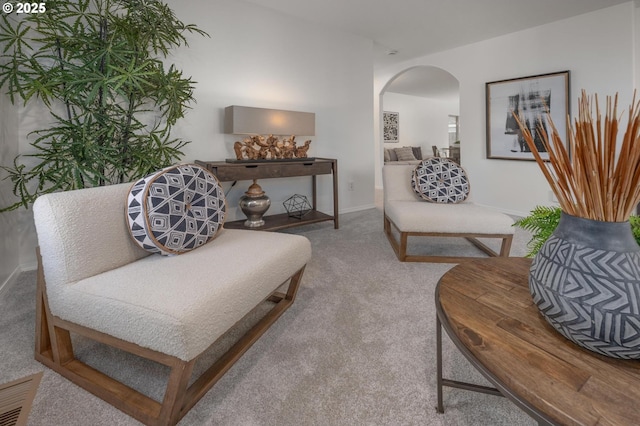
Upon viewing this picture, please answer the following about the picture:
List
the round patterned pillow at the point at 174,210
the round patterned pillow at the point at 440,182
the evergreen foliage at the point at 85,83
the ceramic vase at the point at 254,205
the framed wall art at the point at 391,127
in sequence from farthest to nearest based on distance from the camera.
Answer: the framed wall art at the point at 391,127 → the ceramic vase at the point at 254,205 → the round patterned pillow at the point at 440,182 → the evergreen foliage at the point at 85,83 → the round patterned pillow at the point at 174,210

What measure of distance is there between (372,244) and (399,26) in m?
2.66

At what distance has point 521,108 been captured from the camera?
3.96m

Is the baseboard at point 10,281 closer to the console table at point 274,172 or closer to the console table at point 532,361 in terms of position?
the console table at point 274,172

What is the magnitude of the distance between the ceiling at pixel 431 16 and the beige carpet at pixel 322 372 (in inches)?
113

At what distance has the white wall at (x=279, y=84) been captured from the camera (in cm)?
308

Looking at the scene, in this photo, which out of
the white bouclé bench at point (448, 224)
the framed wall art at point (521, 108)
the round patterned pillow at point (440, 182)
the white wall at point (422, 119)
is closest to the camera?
the white bouclé bench at point (448, 224)

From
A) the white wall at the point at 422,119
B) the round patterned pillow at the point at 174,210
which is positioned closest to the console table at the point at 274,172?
the round patterned pillow at the point at 174,210

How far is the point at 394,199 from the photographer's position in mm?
2965

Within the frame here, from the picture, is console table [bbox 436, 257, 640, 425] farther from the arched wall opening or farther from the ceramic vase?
the arched wall opening

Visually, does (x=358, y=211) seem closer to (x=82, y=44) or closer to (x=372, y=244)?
(x=372, y=244)

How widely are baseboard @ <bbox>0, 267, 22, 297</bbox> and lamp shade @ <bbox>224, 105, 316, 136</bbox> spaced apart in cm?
192

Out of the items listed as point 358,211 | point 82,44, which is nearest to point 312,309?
point 82,44

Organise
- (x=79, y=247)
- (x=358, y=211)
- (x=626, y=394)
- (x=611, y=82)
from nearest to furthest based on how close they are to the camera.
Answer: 1. (x=626, y=394)
2. (x=79, y=247)
3. (x=611, y=82)
4. (x=358, y=211)

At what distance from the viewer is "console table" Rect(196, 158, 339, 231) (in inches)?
110
